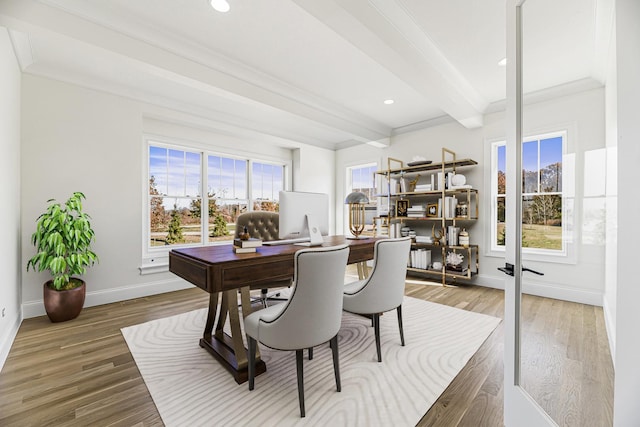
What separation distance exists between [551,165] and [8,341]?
12.8ft

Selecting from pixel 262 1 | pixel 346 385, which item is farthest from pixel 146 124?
pixel 346 385

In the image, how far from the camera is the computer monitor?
245 centimetres

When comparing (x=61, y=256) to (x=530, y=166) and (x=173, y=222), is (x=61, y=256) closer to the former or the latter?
(x=173, y=222)

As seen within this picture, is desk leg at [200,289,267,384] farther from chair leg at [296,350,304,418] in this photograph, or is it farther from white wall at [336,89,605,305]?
white wall at [336,89,605,305]

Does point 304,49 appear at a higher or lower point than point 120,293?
higher

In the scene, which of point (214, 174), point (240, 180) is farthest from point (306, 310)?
point (240, 180)

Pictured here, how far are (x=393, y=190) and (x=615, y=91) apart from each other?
4.08 meters

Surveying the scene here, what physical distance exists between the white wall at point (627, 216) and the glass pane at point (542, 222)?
337 millimetres

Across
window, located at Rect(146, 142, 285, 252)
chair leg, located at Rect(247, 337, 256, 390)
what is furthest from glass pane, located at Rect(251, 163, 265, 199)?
chair leg, located at Rect(247, 337, 256, 390)

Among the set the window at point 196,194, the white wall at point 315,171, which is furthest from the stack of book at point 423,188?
the window at point 196,194

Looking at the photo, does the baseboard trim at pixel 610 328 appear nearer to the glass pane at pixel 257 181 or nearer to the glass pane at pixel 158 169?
the glass pane at pixel 158 169

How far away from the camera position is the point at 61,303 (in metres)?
2.83

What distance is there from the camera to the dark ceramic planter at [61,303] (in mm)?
2818

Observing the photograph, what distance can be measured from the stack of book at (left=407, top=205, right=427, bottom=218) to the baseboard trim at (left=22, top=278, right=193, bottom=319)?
3631 mm
